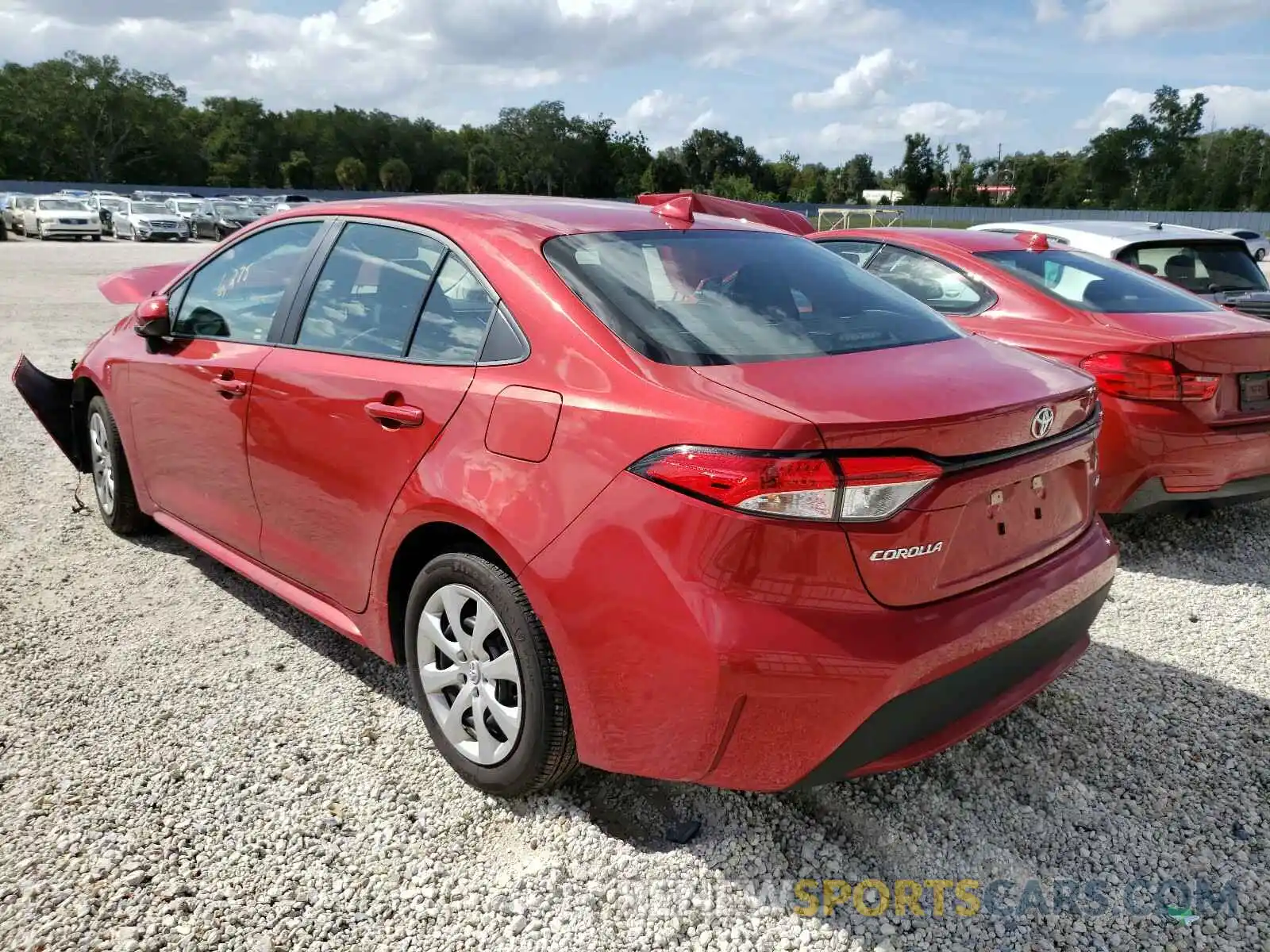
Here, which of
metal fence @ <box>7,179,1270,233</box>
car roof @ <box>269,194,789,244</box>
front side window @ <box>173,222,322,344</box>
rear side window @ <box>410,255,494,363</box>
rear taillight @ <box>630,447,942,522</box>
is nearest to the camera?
rear taillight @ <box>630,447,942,522</box>

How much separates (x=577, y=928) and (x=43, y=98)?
10074 centimetres

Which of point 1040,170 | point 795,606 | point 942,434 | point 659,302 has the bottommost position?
point 795,606

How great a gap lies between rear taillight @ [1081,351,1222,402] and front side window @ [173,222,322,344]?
338cm

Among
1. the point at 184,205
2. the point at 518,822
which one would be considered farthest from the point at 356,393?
the point at 184,205

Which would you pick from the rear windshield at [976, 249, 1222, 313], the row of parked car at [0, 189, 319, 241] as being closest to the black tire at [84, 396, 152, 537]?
→ the rear windshield at [976, 249, 1222, 313]

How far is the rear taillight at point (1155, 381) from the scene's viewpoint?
4.29m

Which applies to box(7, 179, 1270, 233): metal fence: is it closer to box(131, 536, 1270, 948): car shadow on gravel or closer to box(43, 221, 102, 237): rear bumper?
box(43, 221, 102, 237): rear bumper

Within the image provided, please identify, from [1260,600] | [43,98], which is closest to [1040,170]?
[43,98]

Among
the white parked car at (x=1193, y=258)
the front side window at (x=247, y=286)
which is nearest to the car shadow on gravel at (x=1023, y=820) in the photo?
the front side window at (x=247, y=286)

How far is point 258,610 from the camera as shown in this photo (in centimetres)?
395

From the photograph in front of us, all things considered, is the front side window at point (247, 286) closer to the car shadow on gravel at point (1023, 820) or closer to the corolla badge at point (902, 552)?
the car shadow on gravel at point (1023, 820)

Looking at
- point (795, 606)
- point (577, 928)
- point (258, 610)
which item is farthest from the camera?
point (258, 610)

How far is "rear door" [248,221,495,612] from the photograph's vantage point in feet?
8.75

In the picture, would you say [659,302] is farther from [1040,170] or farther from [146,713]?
[1040,170]
